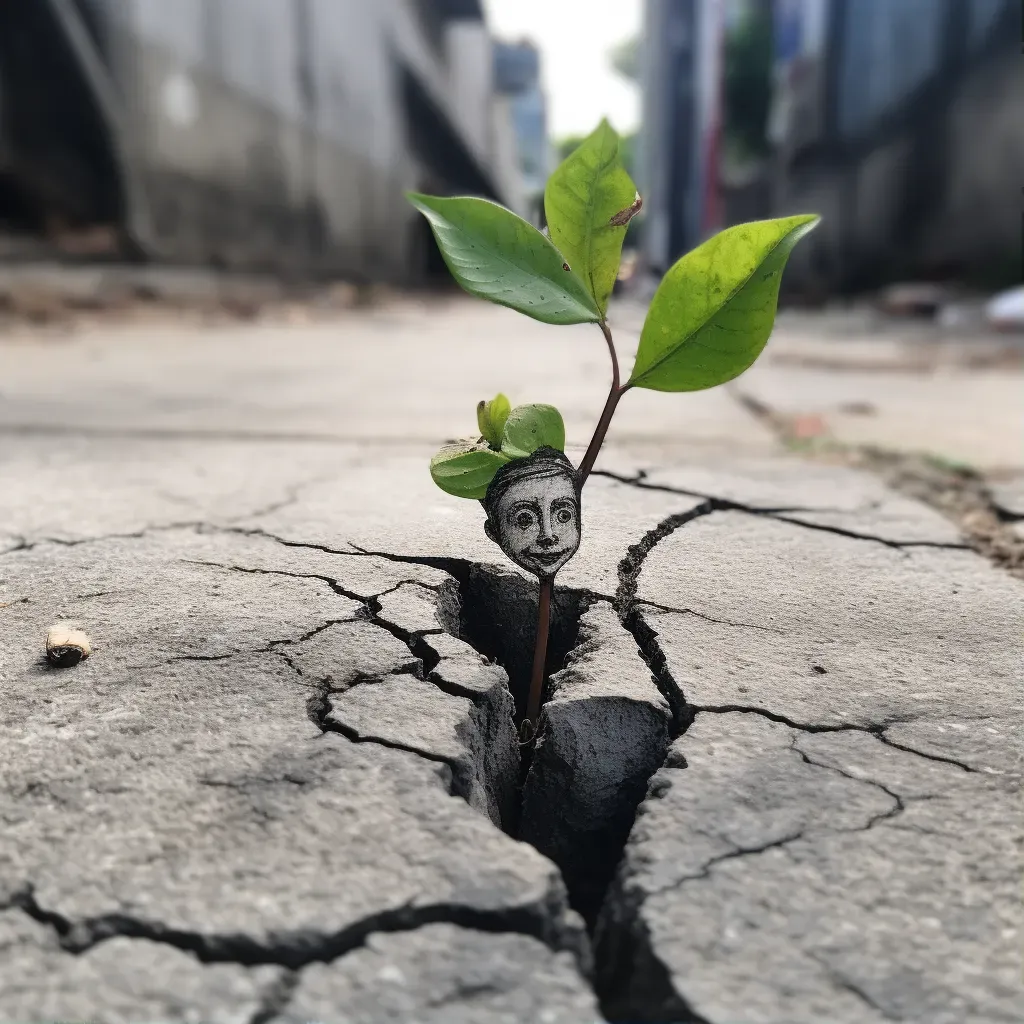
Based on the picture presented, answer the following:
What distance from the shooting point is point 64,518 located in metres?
1.27

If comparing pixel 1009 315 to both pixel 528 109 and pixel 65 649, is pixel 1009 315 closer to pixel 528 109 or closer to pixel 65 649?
pixel 65 649

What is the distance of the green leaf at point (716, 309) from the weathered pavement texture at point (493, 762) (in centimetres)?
26

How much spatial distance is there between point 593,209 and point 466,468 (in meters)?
0.21

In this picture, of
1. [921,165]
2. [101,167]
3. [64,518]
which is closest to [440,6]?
[921,165]

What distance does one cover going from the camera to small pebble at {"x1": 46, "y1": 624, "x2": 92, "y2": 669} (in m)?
0.82

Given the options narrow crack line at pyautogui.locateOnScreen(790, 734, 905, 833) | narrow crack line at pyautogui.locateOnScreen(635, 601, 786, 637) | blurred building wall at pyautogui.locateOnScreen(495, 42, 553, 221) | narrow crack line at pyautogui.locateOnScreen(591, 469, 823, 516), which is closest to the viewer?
narrow crack line at pyautogui.locateOnScreen(790, 734, 905, 833)

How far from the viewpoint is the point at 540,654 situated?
0.80 metres

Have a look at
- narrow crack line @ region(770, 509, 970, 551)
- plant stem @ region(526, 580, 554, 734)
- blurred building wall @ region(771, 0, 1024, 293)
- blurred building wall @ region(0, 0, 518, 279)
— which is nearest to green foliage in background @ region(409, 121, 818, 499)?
plant stem @ region(526, 580, 554, 734)

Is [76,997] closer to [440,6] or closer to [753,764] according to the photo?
[753,764]

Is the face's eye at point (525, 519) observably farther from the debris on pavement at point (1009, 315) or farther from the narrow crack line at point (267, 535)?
the debris on pavement at point (1009, 315)

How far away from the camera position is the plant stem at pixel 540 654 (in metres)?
0.79

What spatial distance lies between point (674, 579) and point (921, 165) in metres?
8.48

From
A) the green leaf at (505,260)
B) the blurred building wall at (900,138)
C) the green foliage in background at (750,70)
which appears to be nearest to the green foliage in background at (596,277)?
the green leaf at (505,260)

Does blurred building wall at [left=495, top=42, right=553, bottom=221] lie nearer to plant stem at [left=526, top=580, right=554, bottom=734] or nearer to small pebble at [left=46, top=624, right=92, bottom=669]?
plant stem at [left=526, top=580, right=554, bottom=734]
